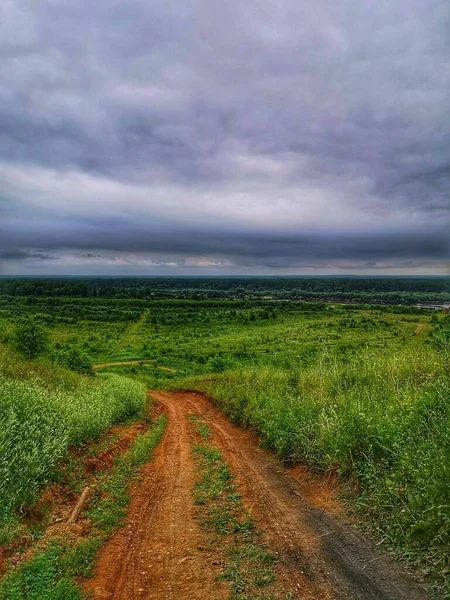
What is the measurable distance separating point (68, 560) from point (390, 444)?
4.87 m

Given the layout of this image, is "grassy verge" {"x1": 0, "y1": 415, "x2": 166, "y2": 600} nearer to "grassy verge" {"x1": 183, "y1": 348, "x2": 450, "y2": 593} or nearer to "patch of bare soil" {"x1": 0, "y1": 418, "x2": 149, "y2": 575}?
"patch of bare soil" {"x1": 0, "y1": 418, "x2": 149, "y2": 575}

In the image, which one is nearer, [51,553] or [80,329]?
[51,553]

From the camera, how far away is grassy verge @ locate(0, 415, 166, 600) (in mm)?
4264

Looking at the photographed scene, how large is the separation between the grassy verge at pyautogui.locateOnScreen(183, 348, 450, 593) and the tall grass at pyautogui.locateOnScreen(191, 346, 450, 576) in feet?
0.04

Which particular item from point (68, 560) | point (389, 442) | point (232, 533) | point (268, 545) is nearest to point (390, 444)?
point (389, 442)

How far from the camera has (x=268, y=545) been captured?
5.29 m

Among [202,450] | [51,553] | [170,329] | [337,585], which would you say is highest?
[337,585]

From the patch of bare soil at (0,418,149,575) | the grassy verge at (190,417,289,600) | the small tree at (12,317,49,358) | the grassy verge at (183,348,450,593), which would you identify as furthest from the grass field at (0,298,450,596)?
the small tree at (12,317,49,358)

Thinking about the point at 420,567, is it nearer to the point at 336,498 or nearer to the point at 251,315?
the point at 336,498

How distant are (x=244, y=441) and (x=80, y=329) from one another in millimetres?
70747

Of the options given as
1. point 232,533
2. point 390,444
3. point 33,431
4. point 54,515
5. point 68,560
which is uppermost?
point 390,444

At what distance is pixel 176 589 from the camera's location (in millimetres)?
4457

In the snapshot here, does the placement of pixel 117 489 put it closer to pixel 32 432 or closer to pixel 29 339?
pixel 32 432

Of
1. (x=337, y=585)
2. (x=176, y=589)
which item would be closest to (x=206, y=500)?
(x=176, y=589)
